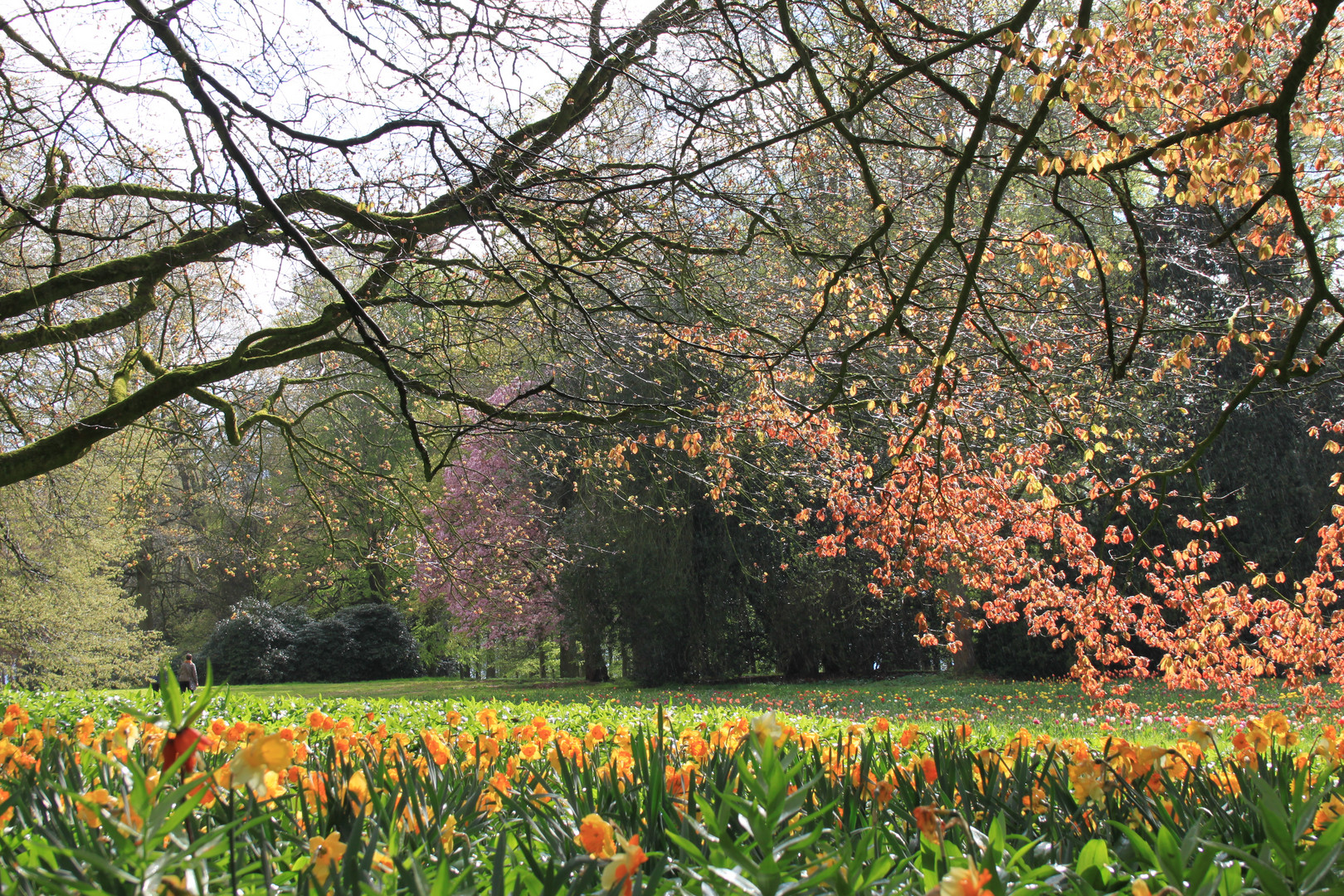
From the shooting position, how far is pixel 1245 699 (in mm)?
5109

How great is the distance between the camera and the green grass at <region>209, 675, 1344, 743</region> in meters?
Result: 7.84

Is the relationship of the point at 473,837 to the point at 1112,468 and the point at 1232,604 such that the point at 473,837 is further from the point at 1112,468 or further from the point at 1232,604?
the point at 1112,468

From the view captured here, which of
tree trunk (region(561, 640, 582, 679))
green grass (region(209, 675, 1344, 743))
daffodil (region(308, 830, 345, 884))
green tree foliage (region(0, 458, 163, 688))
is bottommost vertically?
green grass (region(209, 675, 1344, 743))

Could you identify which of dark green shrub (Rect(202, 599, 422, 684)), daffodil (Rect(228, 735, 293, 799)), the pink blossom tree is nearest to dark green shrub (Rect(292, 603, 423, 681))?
dark green shrub (Rect(202, 599, 422, 684))

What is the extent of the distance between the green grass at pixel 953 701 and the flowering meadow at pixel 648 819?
4144mm

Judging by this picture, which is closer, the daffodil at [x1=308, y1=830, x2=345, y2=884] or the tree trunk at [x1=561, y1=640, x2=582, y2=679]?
the daffodil at [x1=308, y1=830, x2=345, y2=884]

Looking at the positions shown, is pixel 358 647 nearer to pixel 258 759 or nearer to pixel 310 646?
pixel 310 646

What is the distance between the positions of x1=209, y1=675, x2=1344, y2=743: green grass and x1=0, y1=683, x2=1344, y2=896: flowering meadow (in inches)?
163

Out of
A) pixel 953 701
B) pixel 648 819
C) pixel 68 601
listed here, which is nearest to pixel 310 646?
pixel 68 601

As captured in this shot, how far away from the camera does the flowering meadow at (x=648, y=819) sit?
42.1 inches

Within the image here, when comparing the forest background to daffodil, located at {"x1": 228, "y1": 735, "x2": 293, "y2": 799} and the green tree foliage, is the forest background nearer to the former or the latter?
the green tree foliage

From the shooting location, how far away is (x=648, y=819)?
1600 mm

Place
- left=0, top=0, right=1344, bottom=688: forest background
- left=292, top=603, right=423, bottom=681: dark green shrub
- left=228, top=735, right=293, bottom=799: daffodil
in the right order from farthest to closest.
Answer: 1. left=292, top=603, right=423, bottom=681: dark green shrub
2. left=0, top=0, right=1344, bottom=688: forest background
3. left=228, top=735, right=293, bottom=799: daffodil

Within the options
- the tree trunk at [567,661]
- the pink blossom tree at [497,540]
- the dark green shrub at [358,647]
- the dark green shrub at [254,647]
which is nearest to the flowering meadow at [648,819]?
the pink blossom tree at [497,540]
